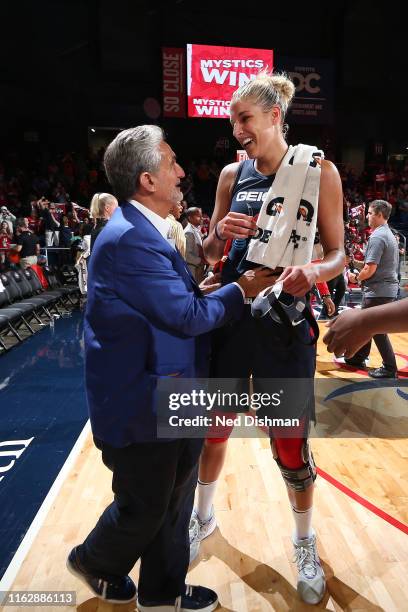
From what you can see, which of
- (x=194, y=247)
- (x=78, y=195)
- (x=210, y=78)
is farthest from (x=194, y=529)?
(x=78, y=195)

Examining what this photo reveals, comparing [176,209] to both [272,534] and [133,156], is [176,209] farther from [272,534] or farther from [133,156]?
[272,534]

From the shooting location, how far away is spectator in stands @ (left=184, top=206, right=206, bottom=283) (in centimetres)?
595

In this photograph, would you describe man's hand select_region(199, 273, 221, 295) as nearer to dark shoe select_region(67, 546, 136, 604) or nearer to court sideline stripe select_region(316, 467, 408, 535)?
dark shoe select_region(67, 546, 136, 604)

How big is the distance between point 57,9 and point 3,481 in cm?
1539

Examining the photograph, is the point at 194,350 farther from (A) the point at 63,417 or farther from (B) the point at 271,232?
(A) the point at 63,417

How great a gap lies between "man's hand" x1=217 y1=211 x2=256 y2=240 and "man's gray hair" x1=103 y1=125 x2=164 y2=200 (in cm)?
32

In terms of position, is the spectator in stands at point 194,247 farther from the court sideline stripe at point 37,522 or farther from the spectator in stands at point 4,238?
the spectator in stands at point 4,238

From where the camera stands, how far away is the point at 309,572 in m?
1.82

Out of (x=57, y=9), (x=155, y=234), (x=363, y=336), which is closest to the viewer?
(x=363, y=336)

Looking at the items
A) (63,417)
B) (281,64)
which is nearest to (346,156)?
(281,64)

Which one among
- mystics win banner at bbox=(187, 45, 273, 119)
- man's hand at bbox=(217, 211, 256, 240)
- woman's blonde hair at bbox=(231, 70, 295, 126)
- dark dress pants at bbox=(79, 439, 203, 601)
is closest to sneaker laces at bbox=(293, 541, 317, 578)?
dark dress pants at bbox=(79, 439, 203, 601)

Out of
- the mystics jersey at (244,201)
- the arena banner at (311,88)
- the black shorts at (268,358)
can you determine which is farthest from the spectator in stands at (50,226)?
the black shorts at (268,358)

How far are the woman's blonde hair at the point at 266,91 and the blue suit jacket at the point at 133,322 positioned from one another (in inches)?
23.7

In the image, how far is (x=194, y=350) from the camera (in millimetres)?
1562
